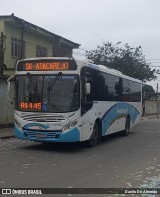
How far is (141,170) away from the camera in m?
10.8

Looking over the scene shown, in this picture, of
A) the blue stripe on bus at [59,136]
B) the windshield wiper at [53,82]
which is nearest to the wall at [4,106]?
the blue stripe on bus at [59,136]

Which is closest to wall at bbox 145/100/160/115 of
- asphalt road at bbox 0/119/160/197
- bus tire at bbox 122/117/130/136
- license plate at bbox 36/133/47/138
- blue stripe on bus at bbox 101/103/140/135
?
blue stripe on bus at bbox 101/103/140/135

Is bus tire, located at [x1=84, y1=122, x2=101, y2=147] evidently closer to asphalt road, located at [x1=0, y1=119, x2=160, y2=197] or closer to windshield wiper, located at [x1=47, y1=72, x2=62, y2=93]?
asphalt road, located at [x1=0, y1=119, x2=160, y2=197]

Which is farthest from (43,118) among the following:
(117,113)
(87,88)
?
(117,113)

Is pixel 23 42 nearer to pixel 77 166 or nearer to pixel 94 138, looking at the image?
pixel 94 138

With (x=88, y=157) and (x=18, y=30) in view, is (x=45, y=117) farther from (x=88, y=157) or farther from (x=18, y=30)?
(x=18, y=30)

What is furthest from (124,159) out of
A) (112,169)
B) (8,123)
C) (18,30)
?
(18,30)

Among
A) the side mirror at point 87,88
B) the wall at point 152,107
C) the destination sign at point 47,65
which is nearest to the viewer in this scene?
the destination sign at point 47,65

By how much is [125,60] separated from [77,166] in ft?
98.2

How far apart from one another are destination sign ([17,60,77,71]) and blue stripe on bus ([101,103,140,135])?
3.50 m

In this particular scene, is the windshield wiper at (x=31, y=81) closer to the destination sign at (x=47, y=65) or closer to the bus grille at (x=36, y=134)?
the destination sign at (x=47, y=65)

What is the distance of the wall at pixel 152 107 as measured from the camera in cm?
5464

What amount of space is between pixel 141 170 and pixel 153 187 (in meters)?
2.07

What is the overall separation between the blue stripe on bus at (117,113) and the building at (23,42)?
24.1ft
